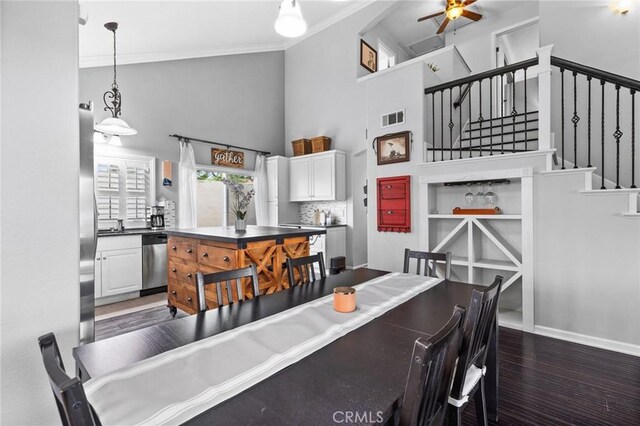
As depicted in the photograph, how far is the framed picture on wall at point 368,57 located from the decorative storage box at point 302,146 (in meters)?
1.96

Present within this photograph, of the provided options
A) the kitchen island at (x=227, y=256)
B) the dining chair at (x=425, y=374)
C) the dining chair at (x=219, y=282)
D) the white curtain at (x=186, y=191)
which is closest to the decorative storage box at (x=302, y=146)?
the white curtain at (x=186, y=191)

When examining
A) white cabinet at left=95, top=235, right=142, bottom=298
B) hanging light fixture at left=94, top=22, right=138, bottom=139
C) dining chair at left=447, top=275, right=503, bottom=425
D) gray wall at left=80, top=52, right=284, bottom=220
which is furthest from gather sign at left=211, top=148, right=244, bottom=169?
dining chair at left=447, top=275, right=503, bottom=425

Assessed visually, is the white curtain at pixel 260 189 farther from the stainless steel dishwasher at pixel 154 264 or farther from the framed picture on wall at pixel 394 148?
the framed picture on wall at pixel 394 148

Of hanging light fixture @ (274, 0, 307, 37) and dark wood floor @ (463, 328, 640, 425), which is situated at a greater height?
hanging light fixture @ (274, 0, 307, 37)

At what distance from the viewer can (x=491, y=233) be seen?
334 centimetres

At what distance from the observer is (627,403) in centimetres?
192

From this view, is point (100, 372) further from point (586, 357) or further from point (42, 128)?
point (586, 357)

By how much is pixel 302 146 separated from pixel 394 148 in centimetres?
306

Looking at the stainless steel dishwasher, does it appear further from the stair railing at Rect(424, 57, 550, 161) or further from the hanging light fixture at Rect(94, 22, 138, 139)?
the stair railing at Rect(424, 57, 550, 161)

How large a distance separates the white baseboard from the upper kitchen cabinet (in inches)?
151

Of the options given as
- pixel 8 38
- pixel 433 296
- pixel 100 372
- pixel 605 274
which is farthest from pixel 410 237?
pixel 8 38

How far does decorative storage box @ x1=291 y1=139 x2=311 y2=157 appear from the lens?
653cm

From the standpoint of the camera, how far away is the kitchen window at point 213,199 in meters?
5.81

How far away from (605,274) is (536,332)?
2.63 feet
